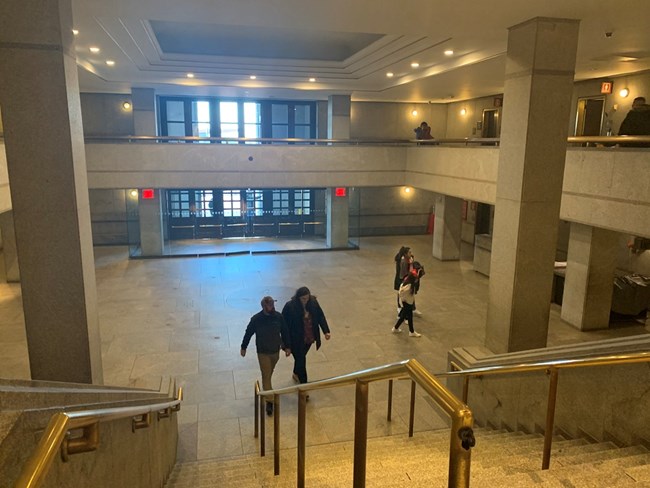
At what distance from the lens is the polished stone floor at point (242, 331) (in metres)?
7.08

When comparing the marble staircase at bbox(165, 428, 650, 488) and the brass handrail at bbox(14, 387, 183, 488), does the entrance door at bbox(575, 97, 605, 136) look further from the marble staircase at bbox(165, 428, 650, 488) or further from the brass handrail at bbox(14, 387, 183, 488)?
the brass handrail at bbox(14, 387, 183, 488)

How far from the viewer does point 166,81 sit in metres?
15.8

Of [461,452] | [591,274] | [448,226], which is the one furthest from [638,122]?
[448,226]

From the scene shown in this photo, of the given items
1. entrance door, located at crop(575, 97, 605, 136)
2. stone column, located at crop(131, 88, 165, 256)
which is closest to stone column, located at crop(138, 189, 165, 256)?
stone column, located at crop(131, 88, 165, 256)

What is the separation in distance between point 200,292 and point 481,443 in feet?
31.4

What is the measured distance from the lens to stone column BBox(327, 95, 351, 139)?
1855 centimetres

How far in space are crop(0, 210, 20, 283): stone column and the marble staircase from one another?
34.9ft

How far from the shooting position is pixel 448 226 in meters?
17.2

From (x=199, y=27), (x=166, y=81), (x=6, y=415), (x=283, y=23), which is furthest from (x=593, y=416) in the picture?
(x=166, y=81)

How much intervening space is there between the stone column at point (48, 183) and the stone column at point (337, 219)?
1358 centimetres

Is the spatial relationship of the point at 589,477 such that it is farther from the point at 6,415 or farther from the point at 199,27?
the point at 199,27

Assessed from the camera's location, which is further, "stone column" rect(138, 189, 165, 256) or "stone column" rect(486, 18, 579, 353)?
"stone column" rect(138, 189, 165, 256)

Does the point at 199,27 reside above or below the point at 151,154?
above

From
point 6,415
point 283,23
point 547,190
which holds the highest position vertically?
point 283,23
